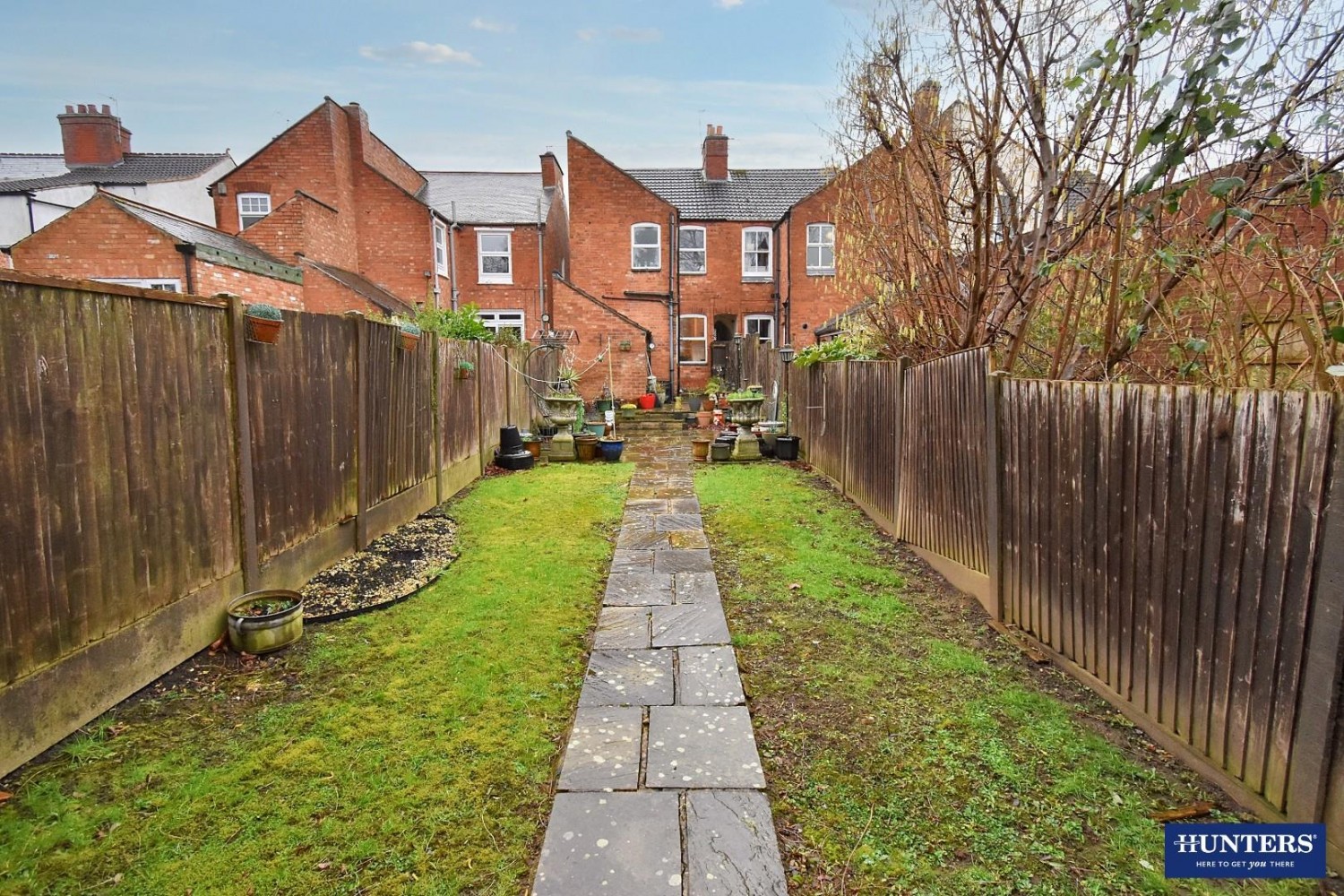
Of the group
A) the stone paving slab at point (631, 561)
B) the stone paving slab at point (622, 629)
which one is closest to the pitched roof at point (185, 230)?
the stone paving slab at point (631, 561)

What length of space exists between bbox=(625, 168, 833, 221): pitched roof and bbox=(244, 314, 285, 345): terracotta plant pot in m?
17.6

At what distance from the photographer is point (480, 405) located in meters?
9.74

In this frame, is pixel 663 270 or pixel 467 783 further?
pixel 663 270

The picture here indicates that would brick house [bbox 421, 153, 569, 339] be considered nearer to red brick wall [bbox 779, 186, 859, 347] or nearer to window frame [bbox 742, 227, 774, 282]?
window frame [bbox 742, 227, 774, 282]

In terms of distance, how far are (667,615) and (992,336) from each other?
3478mm

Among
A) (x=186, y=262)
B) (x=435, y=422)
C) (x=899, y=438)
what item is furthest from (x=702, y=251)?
(x=899, y=438)

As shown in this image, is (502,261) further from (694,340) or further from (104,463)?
(104,463)

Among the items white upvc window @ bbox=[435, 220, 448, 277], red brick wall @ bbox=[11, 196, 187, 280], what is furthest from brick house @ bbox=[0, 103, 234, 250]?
red brick wall @ bbox=[11, 196, 187, 280]

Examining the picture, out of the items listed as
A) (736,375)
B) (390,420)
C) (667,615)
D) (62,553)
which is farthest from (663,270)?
(62,553)

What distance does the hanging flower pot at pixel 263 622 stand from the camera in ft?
12.1

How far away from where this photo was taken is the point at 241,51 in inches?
376

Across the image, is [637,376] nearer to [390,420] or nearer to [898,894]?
[390,420]

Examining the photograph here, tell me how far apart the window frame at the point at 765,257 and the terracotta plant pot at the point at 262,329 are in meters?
18.0

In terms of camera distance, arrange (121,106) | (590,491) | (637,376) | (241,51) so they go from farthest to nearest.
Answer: (121,106) → (637,376) → (241,51) → (590,491)
